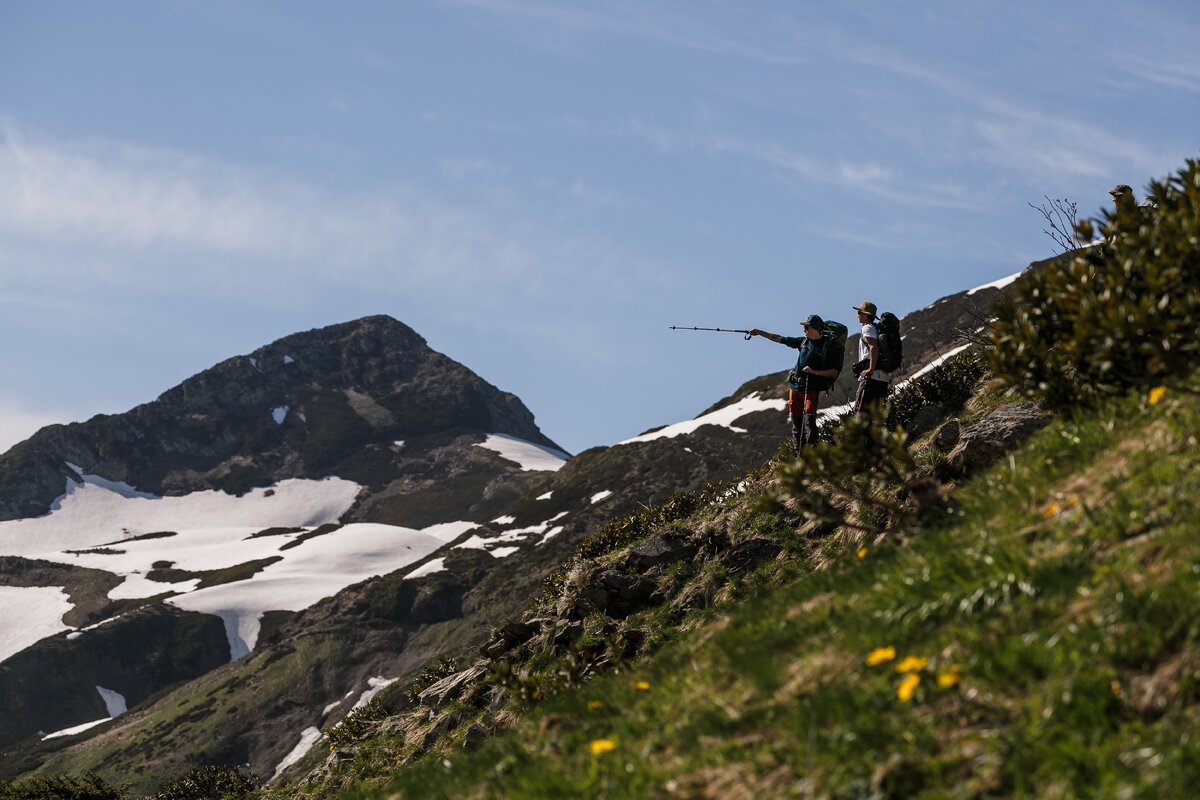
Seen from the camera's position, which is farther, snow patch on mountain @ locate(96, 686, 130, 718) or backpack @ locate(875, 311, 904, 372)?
snow patch on mountain @ locate(96, 686, 130, 718)

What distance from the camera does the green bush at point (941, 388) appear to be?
58.3 ft

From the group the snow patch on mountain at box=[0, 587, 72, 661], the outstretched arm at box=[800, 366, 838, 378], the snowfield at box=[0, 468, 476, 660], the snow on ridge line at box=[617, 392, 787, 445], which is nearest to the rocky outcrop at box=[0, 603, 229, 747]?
the snowfield at box=[0, 468, 476, 660]

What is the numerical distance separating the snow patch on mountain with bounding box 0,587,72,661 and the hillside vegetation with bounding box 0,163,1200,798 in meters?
140

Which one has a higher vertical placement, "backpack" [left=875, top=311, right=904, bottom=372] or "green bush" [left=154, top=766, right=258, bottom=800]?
"backpack" [left=875, top=311, right=904, bottom=372]

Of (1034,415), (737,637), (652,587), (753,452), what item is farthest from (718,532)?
(753,452)

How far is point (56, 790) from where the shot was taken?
Result: 76.7ft

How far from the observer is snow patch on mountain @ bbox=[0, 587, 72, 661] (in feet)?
420

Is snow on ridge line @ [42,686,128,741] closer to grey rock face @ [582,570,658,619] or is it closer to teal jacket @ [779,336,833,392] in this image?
grey rock face @ [582,570,658,619]

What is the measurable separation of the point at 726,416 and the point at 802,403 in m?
118

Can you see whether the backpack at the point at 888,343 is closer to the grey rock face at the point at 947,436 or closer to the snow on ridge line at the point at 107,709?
the grey rock face at the point at 947,436

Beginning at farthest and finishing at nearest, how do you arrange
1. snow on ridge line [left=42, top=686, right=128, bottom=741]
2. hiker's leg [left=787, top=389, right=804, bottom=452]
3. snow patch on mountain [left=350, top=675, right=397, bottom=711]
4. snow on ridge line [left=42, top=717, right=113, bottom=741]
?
snow on ridge line [left=42, top=686, right=128, bottom=741] → snow on ridge line [left=42, top=717, right=113, bottom=741] → snow patch on mountain [left=350, top=675, right=397, bottom=711] → hiker's leg [left=787, top=389, right=804, bottom=452]

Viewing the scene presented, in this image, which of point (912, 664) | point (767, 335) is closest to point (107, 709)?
point (767, 335)

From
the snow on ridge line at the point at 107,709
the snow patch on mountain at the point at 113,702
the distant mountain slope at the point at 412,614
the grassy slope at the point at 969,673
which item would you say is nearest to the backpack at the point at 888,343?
the grassy slope at the point at 969,673

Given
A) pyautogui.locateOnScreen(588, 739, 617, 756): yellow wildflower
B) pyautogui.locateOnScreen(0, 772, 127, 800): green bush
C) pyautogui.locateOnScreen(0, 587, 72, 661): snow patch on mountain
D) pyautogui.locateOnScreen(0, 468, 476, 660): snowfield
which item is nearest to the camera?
pyautogui.locateOnScreen(588, 739, 617, 756): yellow wildflower
